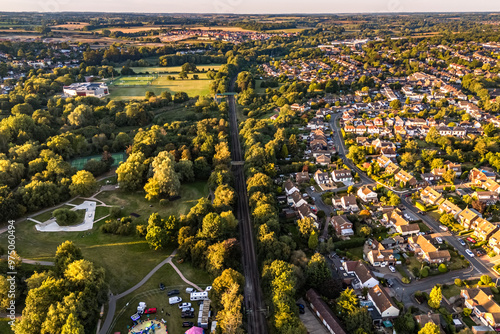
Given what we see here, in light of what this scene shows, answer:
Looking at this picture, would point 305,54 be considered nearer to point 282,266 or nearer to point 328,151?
point 328,151

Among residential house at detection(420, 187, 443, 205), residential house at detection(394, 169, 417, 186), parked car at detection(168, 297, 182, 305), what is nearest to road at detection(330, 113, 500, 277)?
residential house at detection(394, 169, 417, 186)

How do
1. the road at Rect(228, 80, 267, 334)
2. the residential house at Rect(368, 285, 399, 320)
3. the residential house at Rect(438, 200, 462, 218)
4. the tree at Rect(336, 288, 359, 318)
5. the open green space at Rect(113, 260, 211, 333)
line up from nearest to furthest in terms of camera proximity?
the tree at Rect(336, 288, 359, 318), the open green space at Rect(113, 260, 211, 333), the residential house at Rect(368, 285, 399, 320), the road at Rect(228, 80, 267, 334), the residential house at Rect(438, 200, 462, 218)

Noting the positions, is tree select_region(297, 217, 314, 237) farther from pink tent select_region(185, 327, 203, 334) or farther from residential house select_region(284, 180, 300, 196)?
pink tent select_region(185, 327, 203, 334)

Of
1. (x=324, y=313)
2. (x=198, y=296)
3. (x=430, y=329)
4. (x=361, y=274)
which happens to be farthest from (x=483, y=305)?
(x=198, y=296)

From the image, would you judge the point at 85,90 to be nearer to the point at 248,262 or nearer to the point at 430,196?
the point at 248,262

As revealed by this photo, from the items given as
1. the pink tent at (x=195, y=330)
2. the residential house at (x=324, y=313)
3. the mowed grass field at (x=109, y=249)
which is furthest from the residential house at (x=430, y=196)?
the pink tent at (x=195, y=330)

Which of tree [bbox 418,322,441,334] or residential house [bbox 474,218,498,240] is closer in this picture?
tree [bbox 418,322,441,334]

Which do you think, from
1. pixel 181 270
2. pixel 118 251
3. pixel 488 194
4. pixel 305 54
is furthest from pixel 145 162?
pixel 305 54
